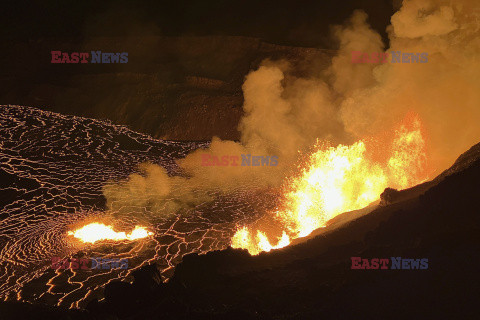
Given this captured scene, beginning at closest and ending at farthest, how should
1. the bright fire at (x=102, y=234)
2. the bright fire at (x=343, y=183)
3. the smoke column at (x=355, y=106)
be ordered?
the smoke column at (x=355, y=106) → the bright fire at (x=102, y=234) → the bright fire at (x=343, y=183)

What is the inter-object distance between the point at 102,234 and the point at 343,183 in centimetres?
686

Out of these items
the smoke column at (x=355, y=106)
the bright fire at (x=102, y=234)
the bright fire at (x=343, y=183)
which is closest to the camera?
the smoke column at (x=355, y=106)

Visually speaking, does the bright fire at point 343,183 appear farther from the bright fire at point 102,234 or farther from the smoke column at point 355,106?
the bright fire at point 102,234

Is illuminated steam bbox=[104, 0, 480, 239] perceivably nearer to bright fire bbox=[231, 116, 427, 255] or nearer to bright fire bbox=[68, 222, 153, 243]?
bright fire bbox=[231, 116, 427, 255]

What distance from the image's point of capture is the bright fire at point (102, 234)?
33.0 feet

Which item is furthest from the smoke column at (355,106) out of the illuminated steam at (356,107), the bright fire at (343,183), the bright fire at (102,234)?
the bright fire at (102,234)

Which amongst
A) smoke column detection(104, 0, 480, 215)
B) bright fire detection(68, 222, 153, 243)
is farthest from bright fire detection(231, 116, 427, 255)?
Answer: bright fire detection(68, 222, 153, 243)

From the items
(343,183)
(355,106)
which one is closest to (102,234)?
(343,183)

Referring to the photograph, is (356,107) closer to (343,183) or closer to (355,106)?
(355,106)

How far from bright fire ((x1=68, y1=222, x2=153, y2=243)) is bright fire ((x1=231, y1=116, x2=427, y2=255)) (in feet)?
7.91

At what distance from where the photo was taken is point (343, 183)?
472 inches

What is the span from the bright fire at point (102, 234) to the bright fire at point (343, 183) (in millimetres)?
2410

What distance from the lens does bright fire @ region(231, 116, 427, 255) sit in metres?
10.4

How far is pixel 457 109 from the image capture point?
9594 millimetres
